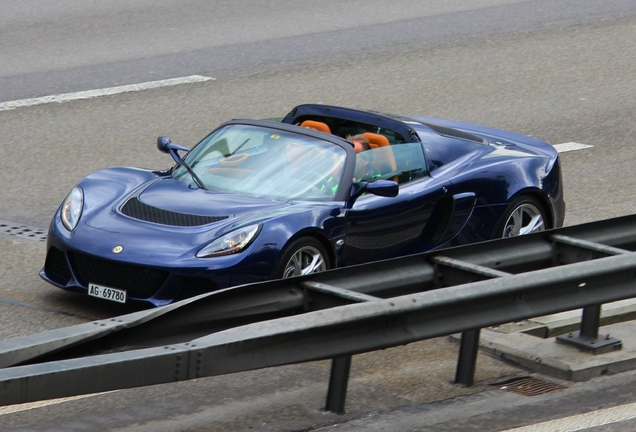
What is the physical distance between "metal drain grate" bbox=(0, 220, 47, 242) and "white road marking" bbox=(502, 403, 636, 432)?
4382 millimetres

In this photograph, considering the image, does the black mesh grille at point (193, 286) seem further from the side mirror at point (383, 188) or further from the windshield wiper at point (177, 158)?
the side mirror at point (383, 188)

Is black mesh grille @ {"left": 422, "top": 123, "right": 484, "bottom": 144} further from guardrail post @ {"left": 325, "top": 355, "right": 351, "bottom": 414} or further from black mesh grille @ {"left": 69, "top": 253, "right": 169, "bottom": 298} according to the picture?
guardrail post @ {"left": 325, "top": 355, "right": 351, "bottom": 414}

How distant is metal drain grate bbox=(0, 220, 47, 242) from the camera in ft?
29.6

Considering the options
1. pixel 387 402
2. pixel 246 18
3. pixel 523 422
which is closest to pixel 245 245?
pixel 387 402

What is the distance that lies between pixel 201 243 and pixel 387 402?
65.2 inches

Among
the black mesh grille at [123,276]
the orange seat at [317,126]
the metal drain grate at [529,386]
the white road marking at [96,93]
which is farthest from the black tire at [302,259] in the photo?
the white road marking at [96,93]

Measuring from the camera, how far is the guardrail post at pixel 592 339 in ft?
22.2

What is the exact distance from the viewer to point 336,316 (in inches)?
203

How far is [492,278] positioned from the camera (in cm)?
581

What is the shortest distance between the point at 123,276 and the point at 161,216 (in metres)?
0.50

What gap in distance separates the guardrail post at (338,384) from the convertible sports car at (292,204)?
1.42 meters

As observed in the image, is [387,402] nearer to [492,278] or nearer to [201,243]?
[492,278]

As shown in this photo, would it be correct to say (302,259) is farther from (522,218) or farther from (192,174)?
(522,218)

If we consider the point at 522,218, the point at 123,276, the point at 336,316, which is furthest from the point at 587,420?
the point at 522,218
